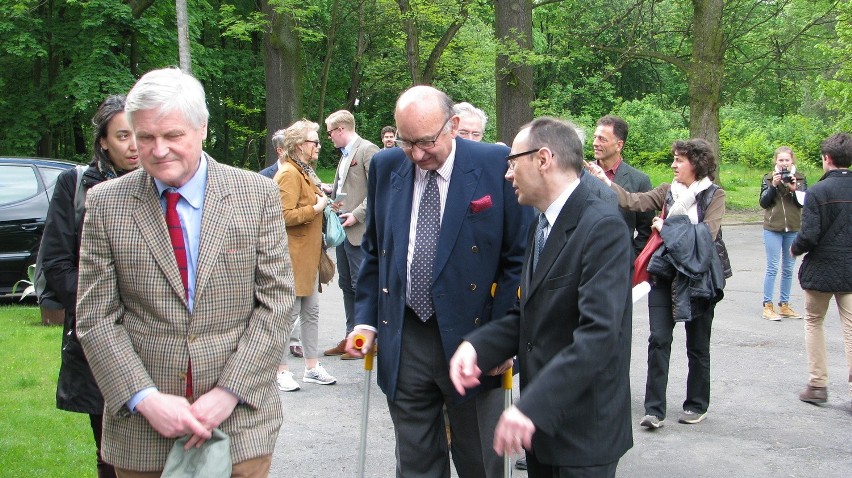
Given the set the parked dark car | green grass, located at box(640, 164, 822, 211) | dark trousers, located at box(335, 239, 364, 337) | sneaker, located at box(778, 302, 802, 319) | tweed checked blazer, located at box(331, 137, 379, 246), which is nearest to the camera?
dark trousers, located at box(335, 239, 364, 337)

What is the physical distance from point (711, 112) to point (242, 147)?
71.8 feet

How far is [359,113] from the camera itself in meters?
36.7

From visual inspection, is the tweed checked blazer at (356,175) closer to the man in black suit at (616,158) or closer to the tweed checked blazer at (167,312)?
the man in black suit at (616,158)

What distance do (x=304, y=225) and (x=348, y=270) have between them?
1123mm

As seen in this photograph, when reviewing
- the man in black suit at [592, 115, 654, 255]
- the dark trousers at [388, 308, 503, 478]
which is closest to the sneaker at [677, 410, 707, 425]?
the man in black suit at [592, 115, 654, 255]

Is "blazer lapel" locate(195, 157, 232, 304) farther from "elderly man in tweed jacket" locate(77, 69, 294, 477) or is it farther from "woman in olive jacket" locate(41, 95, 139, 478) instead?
"woman in olive jacket" locate(41, 95, 139, 478)

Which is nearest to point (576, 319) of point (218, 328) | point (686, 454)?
point (218, 328)

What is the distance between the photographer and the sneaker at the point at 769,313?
34.1 feet

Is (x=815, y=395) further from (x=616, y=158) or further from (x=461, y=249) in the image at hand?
(x=461, y=249)

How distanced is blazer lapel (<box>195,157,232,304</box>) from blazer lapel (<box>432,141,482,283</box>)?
4.12ft

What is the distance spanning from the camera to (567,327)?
316 cm

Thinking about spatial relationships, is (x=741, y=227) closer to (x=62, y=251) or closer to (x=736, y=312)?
(x=736, y=312)

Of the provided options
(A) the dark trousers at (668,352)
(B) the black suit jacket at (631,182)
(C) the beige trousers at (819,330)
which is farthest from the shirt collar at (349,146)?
(C) the beige trousers at (819,330)

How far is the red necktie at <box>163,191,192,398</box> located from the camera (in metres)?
2.79
